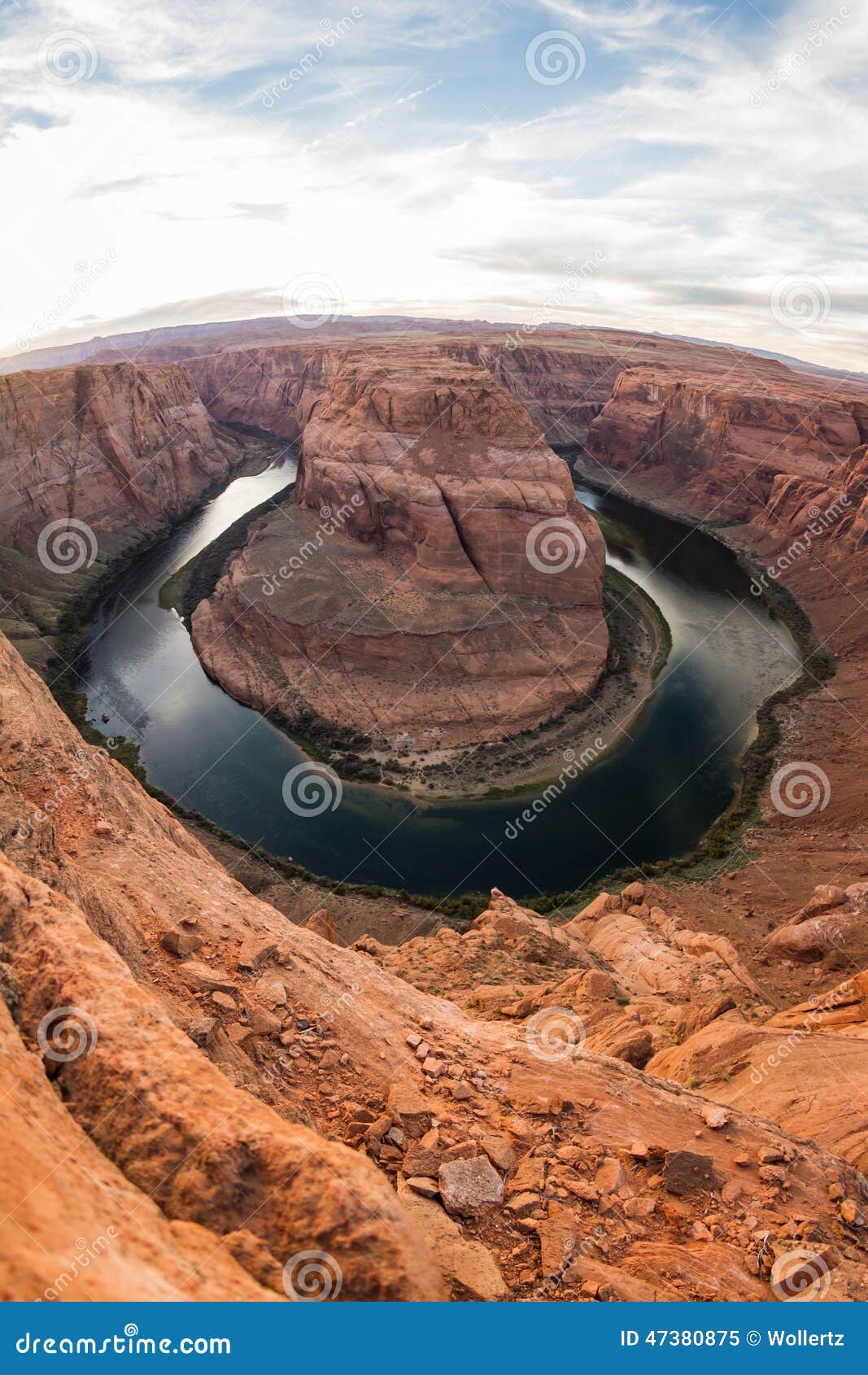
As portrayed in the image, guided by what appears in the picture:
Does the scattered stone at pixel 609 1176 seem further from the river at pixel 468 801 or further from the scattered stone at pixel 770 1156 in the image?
the river at pixel 468 801

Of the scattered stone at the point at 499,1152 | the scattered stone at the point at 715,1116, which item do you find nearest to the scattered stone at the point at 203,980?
the scattered stone at the point at 499,1152

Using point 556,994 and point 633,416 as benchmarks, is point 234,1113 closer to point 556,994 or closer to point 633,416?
point 556,994

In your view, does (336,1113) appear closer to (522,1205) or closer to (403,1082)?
(403,1082)

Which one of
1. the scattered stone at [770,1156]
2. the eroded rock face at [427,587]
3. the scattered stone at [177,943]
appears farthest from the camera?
the eroded rock face at [427,587]

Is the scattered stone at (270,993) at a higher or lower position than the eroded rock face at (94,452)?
lower

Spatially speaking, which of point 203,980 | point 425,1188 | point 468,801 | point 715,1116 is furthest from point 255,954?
point 468,801

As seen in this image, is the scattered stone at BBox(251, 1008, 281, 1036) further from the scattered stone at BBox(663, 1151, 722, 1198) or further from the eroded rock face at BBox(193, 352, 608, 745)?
the eroded rock face at BBox(193, 352, 608, 745)
